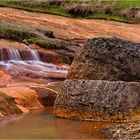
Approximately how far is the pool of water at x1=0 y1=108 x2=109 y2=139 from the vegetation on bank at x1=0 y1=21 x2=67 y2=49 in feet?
33.9

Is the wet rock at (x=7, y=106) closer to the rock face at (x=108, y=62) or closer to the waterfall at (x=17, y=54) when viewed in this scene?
the rock face at (x=108, y=62)

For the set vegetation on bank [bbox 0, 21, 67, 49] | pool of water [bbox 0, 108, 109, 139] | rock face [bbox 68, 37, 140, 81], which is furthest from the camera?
vegetation on bank [bbox 0, 21, 67, 49]

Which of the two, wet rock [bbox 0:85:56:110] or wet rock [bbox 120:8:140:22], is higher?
wet rock [bbox 0:85:56:110]

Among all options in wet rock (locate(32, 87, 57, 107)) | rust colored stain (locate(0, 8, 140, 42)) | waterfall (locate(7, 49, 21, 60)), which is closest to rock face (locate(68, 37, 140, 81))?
wet rock (locate(32, 87, 57, 107))

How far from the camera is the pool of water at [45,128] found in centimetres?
1434

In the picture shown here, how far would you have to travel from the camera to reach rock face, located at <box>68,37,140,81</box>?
18.7m

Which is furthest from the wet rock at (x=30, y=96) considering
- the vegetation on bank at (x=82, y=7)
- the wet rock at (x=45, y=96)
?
the vegetation on bank at (x=82, y=7)

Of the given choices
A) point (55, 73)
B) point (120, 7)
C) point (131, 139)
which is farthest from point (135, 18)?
point (131, 139)

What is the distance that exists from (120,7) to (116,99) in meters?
29.9

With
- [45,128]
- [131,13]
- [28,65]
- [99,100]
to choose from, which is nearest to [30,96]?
[99,100]

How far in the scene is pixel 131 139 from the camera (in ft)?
42.4

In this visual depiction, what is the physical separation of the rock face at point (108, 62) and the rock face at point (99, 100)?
1938 millimetres

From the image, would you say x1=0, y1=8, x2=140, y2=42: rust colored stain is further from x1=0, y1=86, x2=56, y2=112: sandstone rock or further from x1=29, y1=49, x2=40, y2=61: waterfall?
x1=0, y1=86, x2=56, y2=112: sandstone rock

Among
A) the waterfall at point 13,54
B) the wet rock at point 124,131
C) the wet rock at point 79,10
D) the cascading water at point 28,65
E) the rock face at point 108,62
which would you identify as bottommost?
the wet rock at point 79,10
